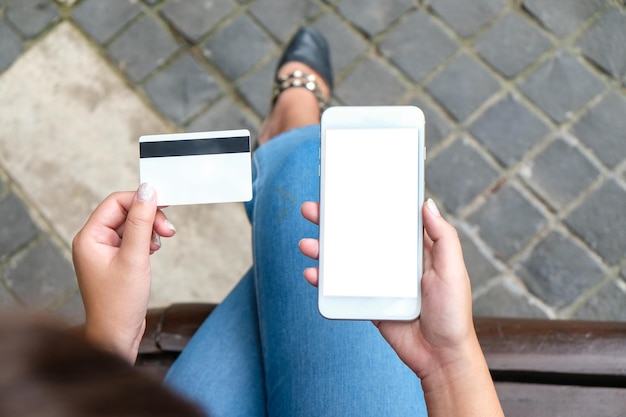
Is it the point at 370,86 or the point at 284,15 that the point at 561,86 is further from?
the point at 284,15

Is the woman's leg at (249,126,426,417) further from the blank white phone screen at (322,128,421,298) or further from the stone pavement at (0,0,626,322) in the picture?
the stone pavement at (0,0,626,322)

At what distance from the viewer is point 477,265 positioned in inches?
88.0

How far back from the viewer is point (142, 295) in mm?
1274

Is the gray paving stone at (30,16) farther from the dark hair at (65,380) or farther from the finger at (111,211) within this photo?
the dark hair at (65,380)

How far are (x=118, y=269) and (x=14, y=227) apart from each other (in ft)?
4.47

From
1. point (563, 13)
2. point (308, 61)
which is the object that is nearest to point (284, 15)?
point (308, 61)

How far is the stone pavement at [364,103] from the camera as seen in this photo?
2244 mm

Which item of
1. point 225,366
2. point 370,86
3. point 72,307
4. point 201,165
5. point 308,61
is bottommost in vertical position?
point 72,307

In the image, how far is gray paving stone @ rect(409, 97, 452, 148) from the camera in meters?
2.31

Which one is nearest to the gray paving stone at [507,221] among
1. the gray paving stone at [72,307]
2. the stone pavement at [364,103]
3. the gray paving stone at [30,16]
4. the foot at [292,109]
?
the stone pavement at [364,103]

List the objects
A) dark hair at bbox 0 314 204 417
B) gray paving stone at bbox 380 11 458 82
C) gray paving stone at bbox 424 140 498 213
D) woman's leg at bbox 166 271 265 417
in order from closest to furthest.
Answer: dark hair at bbox 0 314 204 417 < woman's leg at bbox 166 271 265 417 < gray paving stone at bbox 424 140 498 213 < gray paving stone at bbox 380 11 458 82

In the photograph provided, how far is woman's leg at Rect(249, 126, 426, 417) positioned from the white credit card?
25 cm

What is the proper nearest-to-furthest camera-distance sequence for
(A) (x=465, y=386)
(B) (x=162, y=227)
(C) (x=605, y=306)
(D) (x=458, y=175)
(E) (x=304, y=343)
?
(A) (x=465, y=386), (B) (x=162, y=227), (E) (x=304, y=343), (C) (x=605, y=306), (D) (x=458, y=175)

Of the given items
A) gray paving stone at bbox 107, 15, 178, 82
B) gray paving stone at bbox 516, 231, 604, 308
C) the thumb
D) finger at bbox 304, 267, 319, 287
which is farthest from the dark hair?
gray paving stone at bbox 107, 15, 178, 82
